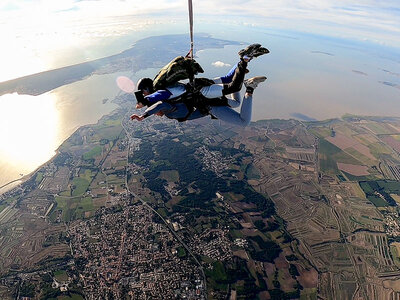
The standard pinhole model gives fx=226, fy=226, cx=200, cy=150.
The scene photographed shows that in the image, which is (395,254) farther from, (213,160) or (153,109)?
(153,109)

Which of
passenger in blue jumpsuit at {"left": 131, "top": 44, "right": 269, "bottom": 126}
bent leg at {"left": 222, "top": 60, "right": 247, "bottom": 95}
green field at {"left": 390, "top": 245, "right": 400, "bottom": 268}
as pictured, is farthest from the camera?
green field at {"left": 390, "top": 245, "right": 400, "bottom": 268}

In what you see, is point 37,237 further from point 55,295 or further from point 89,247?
point 55,295

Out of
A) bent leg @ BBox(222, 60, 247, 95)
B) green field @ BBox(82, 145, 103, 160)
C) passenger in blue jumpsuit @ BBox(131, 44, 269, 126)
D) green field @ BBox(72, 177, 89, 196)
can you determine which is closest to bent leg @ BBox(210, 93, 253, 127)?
passenger in blue jumpsuit @ BBox(131, 44, 269, 126)

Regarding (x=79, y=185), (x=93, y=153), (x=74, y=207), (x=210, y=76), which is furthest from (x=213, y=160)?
(x=210, y=76)

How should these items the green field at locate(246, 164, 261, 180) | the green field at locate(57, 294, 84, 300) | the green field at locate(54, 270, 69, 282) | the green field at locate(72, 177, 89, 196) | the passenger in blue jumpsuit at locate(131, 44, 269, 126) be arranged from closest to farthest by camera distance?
the passenger in blue jumpsuit at locate(131, 44, 269, 126)
the green field at locate(57, 294, 84, 300)
the green field at locate(54, 270, 69, 282)
the green field at locate(72, 177, 89, 196)
the green field at locate(246, 164, 261, 180)

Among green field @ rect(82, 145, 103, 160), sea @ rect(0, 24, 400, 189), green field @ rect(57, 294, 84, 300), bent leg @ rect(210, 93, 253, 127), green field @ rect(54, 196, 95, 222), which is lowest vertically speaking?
sea @ rect(0, 24, 400, 189)

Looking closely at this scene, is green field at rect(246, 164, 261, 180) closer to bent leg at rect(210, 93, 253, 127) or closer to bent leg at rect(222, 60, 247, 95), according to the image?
bent leg at rect(210, 93, 253, 127)

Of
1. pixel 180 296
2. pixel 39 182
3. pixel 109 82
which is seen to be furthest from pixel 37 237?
pixel 109 82
